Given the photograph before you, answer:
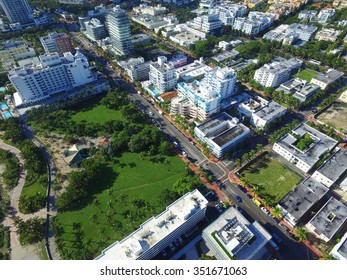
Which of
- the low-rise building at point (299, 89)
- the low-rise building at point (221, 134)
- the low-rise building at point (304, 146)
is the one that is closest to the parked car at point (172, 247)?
the low-rise building at point (221, 134)

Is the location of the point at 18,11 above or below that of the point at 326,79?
above

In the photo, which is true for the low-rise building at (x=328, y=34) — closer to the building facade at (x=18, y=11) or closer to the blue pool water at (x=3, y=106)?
the blue pool water at (x=3, y=106)

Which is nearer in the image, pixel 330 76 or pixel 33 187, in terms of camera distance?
pixel 33 187

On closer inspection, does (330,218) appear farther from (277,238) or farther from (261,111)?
(261,111)

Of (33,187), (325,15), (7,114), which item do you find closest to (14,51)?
(7,114)

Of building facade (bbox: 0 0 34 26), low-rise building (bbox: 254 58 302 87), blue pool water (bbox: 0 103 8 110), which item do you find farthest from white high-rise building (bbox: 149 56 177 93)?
building facade (bbox: 0 0 34 26)
